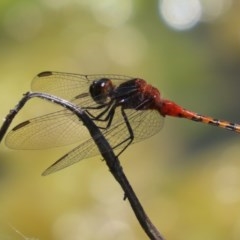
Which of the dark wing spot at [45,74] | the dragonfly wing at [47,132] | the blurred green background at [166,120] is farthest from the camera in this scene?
the blurred green background at [166,120]

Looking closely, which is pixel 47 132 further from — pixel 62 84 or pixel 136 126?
pixel 136 126

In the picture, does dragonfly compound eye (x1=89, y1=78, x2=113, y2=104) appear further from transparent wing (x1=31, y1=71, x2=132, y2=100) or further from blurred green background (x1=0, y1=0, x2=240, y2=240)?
blurred green background (x1=0, y1=0, x2=240, y2=240)

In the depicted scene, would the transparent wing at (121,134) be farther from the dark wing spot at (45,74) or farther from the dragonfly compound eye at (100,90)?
the dark wing spot at (45,74)

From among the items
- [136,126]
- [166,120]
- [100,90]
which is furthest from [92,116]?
[166,120]

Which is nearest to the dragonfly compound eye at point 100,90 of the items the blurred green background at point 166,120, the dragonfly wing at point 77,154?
the dragonfly wing at point 77,154

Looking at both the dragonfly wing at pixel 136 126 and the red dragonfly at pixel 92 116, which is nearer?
the red dragonfly at pixel 92 116

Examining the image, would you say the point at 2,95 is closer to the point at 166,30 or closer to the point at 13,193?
the point at 13,193

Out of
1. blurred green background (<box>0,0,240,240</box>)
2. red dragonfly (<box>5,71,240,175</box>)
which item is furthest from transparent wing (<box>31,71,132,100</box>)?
blurred green background (<box>0,0,240,240</box>)

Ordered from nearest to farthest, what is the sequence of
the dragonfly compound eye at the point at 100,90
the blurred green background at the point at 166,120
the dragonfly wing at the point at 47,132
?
the dragonfly wing at the point at 47,132
the dragonfly compound eye at the point at 100,90
the blurred green background at the point at 166,120
